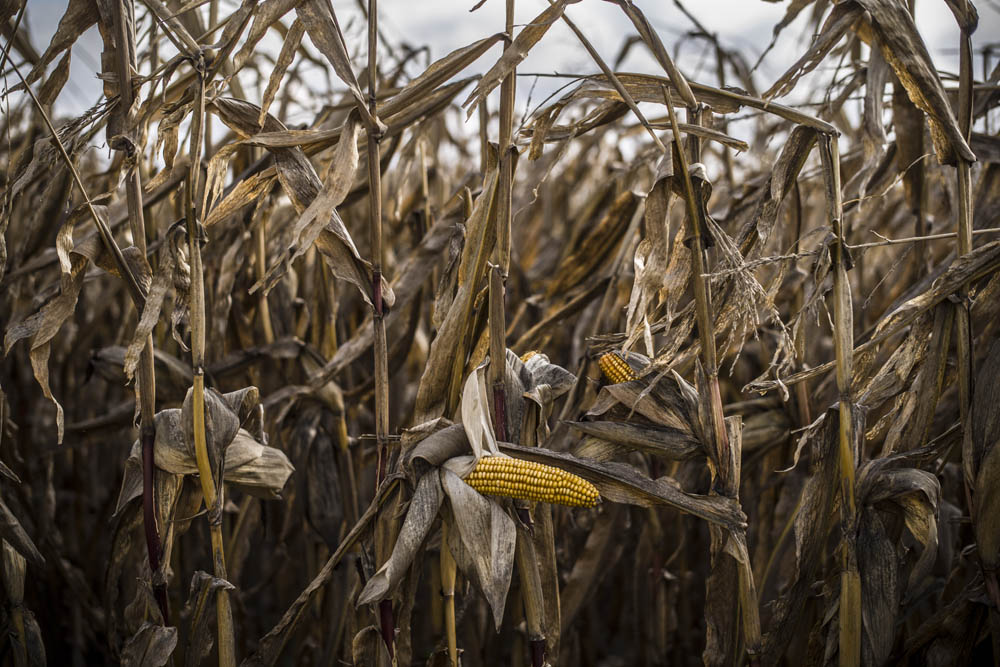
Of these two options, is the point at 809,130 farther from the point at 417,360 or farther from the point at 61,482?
the point at 61,482

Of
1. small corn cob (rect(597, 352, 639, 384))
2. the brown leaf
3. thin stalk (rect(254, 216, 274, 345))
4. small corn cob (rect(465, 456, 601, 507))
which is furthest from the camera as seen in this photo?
thin stalk (rect(254, 216, 274, 345))

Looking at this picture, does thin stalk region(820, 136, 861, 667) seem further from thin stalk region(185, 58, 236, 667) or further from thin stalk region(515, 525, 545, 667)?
thin stalk region(185, 58, 236, 667)

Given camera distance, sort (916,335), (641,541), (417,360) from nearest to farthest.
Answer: (916,335) < (641,541) < (417,360)

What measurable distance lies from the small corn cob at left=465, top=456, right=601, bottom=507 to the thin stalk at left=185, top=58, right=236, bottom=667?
0.56 meters

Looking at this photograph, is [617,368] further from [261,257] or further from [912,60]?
[261,257]

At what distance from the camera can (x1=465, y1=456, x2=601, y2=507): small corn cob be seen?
1376mm

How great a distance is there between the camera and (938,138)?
1577 millimetres

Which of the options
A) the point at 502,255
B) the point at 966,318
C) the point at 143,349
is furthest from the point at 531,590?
the point at 966,318

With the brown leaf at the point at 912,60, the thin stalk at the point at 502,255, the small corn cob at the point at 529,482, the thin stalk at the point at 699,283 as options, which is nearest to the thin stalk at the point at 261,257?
the thin stalk at the point at 502,255

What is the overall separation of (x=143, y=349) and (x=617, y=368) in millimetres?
994

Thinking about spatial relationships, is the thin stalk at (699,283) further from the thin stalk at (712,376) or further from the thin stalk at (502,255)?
the thin stalk at (502,255)

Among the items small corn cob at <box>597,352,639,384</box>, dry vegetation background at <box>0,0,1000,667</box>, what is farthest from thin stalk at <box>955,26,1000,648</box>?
small corn cob at <box>597,352,639,384</box>

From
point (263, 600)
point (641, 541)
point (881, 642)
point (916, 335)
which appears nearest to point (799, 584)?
point (881, 642)

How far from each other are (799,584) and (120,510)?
1533mm
